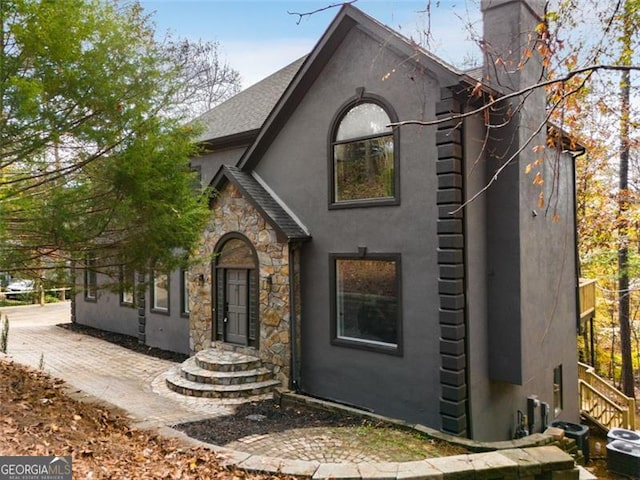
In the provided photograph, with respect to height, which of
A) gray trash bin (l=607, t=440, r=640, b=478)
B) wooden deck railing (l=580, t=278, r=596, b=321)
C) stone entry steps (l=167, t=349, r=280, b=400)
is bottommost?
gray trash bin (l=607, t=440, r=640, b=478)

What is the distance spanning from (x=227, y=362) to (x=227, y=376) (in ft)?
1.26

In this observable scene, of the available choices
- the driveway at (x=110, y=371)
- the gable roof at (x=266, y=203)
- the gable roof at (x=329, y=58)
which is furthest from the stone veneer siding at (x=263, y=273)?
the driveway at (x=110, y=371)

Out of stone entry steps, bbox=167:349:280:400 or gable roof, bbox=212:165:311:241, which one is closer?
stone entry steps, bbox=167:349:280:400

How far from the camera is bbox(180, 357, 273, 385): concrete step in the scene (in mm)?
8625

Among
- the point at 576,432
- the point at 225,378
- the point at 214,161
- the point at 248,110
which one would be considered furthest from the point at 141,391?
the point at 576,432

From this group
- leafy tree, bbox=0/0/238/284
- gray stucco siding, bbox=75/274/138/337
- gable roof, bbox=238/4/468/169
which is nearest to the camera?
leafy tree, bbox=0/0/238/284

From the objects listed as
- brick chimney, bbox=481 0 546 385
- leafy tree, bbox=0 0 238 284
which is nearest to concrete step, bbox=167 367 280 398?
leafy tree, bbox=0 0 238 284

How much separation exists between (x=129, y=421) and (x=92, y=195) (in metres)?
3.14

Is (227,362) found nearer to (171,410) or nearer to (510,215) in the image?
(171,410)

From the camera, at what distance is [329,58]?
8.62m

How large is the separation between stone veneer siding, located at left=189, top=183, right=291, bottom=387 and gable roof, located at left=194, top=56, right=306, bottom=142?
2.17 m

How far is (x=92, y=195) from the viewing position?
237 inches

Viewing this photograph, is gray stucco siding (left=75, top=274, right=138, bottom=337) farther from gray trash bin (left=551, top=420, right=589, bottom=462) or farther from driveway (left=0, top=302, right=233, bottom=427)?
gray trash bin (left=551, top=420, right=589, bottom=462)

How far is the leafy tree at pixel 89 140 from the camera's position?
4953 millimetres
